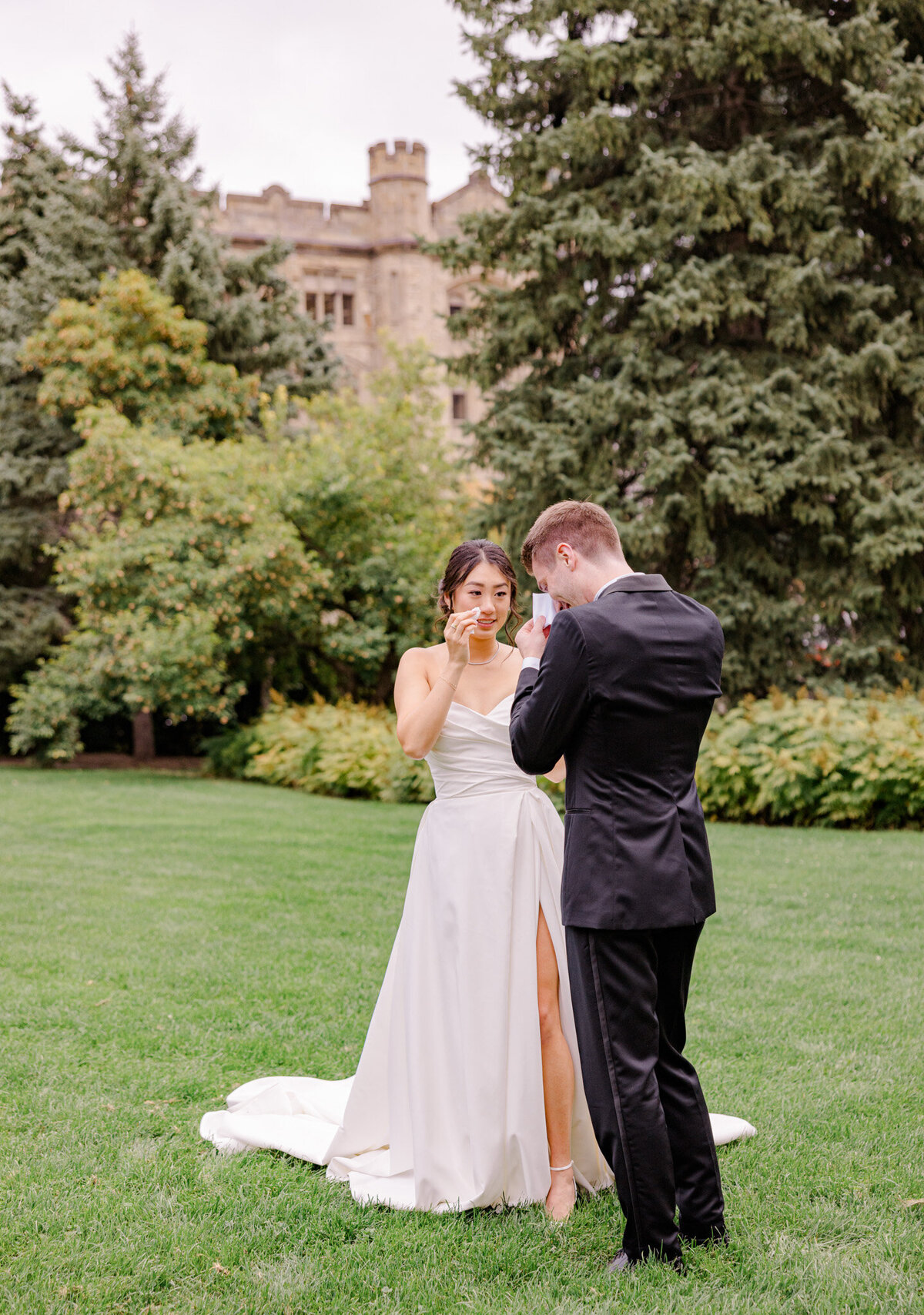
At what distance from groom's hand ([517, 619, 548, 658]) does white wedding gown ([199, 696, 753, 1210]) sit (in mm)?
566

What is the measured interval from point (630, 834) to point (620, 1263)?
3.89 feet

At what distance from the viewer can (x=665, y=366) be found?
14.1 metres

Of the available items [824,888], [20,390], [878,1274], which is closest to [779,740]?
[824,888]

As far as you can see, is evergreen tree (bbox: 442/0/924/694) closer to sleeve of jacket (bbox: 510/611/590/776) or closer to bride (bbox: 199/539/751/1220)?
bride (bbox: 199/539/751/1220)

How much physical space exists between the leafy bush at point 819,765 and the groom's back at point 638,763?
8.75m

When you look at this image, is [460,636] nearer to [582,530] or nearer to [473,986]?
[582,530]

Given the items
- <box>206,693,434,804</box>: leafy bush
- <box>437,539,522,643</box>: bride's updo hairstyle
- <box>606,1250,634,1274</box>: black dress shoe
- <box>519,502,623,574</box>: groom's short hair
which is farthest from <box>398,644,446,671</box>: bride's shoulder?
<box>206,693,434,804</box>: leafy bush

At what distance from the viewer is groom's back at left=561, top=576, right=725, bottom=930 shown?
2.81 metres

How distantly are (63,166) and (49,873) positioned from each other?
19152mm

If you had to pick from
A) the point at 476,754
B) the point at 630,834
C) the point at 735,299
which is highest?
the point at 735,299

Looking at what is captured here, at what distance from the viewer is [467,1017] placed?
349cm

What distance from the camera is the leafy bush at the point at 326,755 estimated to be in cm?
1451

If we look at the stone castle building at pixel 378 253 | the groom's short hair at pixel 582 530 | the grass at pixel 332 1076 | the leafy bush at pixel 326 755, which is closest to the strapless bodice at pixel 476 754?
the groom's short hair at pixel 582 530

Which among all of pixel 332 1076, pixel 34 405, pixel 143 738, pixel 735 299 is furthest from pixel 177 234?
pixel 332 1076
